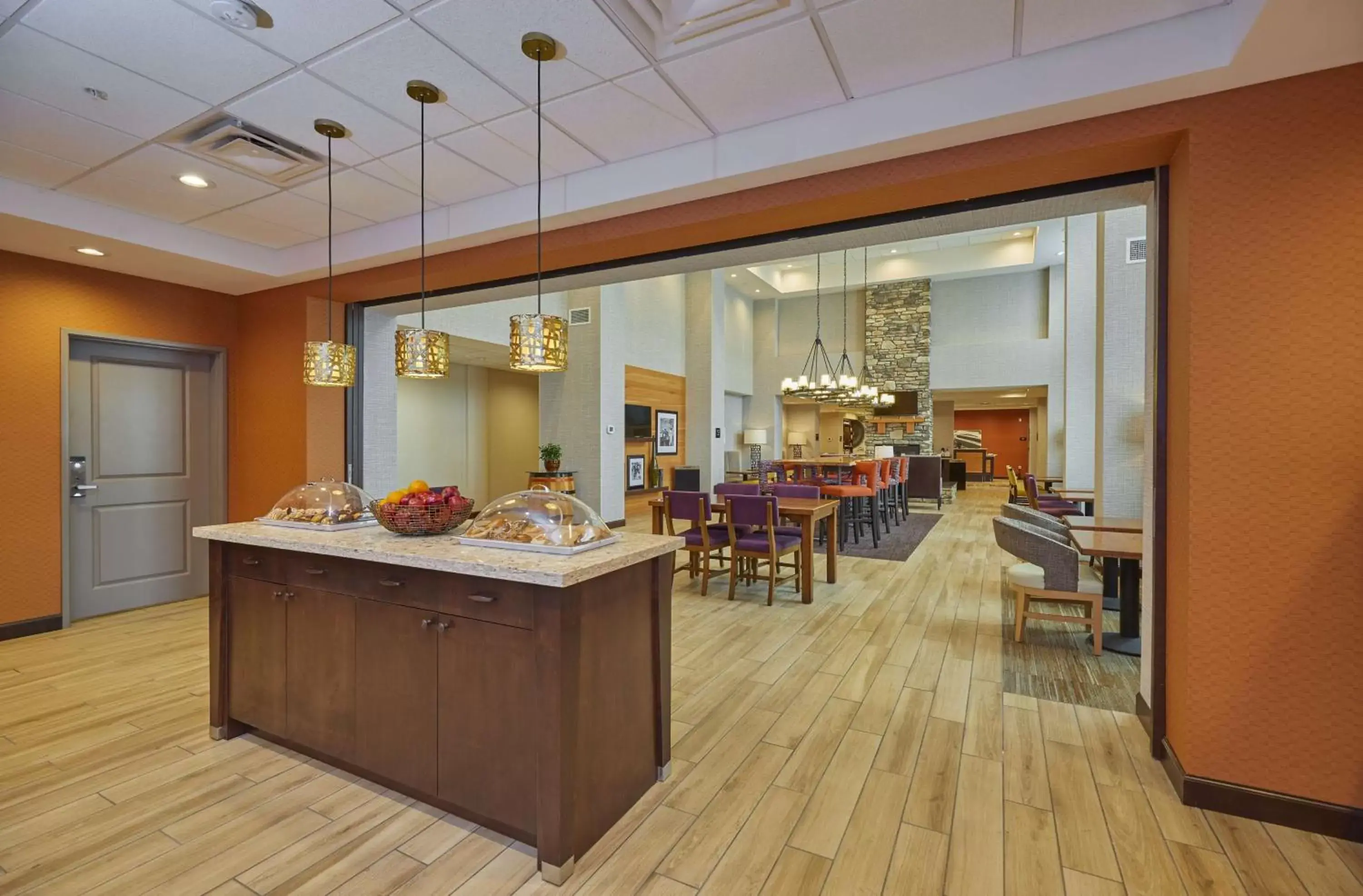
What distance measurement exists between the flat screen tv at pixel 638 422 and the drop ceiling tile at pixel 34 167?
7.00m

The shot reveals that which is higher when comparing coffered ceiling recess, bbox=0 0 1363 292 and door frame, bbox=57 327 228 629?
coffered ceiling recess, bbox=0 0 1363 292

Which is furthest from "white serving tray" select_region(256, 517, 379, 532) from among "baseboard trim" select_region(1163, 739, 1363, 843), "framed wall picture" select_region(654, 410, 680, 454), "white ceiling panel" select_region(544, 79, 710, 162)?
"framed wall picture" select_region(654, 410, 680, 454)

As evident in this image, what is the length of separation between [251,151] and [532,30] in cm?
188

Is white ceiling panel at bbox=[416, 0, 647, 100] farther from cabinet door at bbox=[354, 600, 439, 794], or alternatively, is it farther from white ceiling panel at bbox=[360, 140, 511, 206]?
cabinet door at bbox=[354, 600, 439, 794]

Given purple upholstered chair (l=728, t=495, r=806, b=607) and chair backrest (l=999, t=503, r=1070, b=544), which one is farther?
purple upholstered chair (l=728, t=495, r=806, b=607)

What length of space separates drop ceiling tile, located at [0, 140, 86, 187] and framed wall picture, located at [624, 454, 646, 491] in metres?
7.14

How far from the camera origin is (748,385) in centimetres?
1494

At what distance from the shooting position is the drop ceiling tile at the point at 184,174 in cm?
318

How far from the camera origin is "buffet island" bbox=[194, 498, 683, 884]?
1829mm

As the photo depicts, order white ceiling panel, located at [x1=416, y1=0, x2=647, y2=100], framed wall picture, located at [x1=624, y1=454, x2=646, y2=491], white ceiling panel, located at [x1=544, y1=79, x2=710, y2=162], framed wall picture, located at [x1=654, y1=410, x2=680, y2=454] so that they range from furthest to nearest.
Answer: framed wall picture, located at [x1=654, y1=410, x2=680, y2=454], framed wall picture, located at [x1=624, y1=454, x2=646, y2=491], white ceiling panel, located at [x1=544, y1=79, x2=710, y2=162], white ceiling panel, located at [x1=416, y1=0, x2=647, y2=100]

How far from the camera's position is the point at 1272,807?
208 cm

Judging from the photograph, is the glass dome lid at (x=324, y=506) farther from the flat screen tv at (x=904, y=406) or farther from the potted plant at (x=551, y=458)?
the flat screen tv at (x=904, y=406)

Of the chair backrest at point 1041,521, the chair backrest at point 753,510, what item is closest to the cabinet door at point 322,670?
the chair backrest at point 753,510

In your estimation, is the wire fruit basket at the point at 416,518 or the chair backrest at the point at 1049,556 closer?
the wire fruit basket at the point at 416,518
